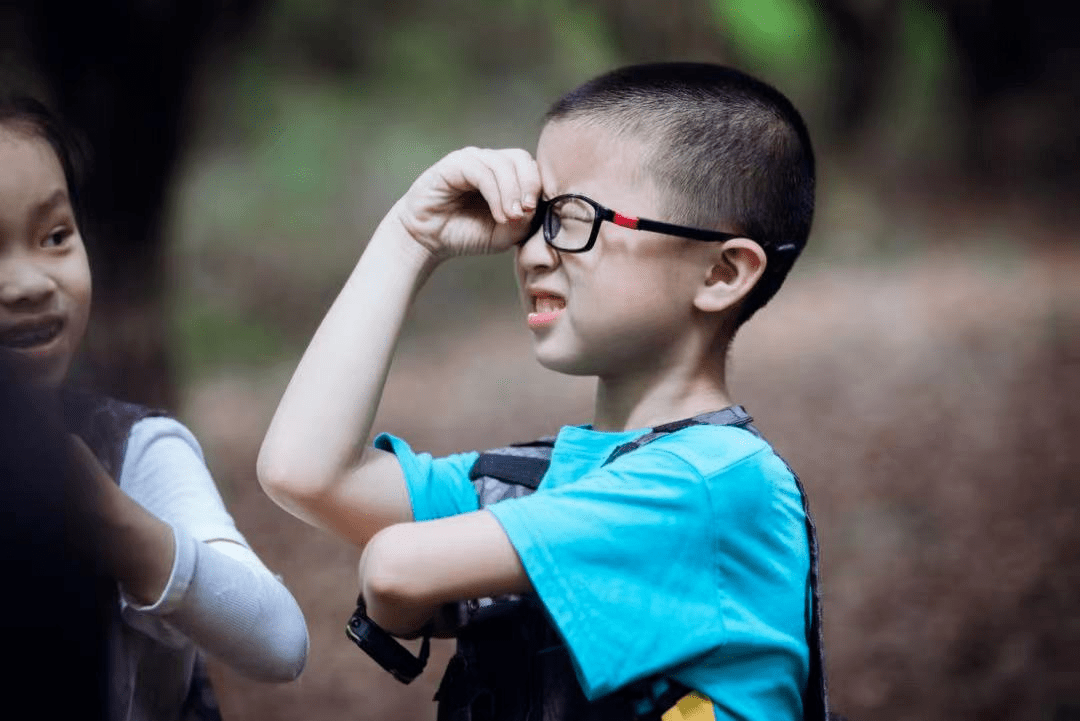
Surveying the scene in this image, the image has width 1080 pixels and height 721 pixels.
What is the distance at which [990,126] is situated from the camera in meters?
4.48

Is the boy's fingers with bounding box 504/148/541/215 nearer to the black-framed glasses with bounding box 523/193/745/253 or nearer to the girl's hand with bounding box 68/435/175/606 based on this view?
the black-framed glasses with bounding box 523/193/745/253

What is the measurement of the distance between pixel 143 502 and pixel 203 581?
0.65ft

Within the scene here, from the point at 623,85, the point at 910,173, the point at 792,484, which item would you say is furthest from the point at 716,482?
the point at 910,173

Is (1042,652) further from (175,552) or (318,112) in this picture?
(175,552)

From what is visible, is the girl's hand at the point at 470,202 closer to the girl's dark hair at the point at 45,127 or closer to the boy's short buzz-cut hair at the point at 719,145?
the boy's short buzz-cut hair at the point at 719,145

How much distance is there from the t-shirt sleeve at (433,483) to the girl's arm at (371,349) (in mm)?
16

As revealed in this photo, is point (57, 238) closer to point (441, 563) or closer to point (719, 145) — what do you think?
point (441, 563)

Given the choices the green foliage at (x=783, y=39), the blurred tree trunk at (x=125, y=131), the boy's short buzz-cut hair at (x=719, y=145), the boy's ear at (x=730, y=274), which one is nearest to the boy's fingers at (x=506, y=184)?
the boy's short buzz-cut hair at (x=719, y=145)

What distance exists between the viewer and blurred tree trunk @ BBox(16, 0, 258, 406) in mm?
3400

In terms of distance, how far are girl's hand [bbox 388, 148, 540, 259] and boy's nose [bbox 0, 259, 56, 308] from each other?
44 centimetres

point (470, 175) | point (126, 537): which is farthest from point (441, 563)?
point (470, 175)

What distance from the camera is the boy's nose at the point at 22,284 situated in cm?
130

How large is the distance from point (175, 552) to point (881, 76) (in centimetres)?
379

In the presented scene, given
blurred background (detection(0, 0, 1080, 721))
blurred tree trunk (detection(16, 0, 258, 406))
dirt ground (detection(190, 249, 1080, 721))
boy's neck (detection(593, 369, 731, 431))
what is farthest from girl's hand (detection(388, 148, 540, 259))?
dirt ground (detection(190, 249, 1080, 721))
